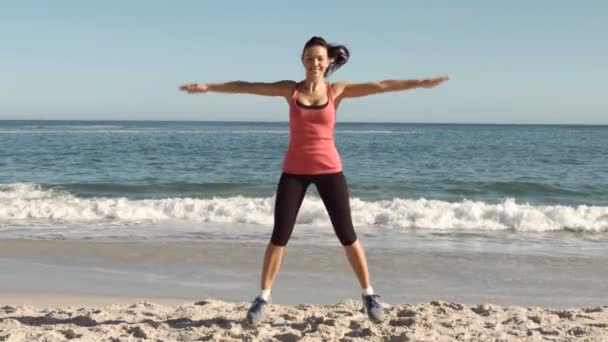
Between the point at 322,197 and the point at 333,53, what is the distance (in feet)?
3.28

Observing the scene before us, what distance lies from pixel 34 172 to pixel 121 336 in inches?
793

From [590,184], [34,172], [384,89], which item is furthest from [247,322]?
[34,172]

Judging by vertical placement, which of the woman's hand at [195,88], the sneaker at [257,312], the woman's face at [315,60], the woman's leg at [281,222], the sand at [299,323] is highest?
the woman's face at [315,60]

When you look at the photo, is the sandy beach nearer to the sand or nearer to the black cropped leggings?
the sand

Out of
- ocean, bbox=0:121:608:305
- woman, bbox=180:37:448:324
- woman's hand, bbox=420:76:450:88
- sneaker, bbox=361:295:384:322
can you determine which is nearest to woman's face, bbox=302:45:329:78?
woman, bbox=180:37:448:324

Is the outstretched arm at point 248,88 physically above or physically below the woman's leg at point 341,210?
above

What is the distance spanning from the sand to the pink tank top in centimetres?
118

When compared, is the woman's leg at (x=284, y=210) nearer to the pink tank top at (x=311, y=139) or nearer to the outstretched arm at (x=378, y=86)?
the pink tank top at (x=311, y=139)

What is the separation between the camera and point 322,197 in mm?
4691

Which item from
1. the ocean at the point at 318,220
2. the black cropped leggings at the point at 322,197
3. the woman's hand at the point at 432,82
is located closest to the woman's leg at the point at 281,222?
the black cropped leggings at the point at 322,197

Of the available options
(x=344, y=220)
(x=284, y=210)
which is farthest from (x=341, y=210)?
(x=284, y=210)

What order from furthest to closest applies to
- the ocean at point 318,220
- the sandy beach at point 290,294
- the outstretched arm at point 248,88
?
the ocean at point 318,220
the sandy beach at point 290,294
the outstretched arm at point 248,88

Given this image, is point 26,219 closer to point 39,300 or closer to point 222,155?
point 39,300

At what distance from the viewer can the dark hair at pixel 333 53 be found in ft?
15.2
